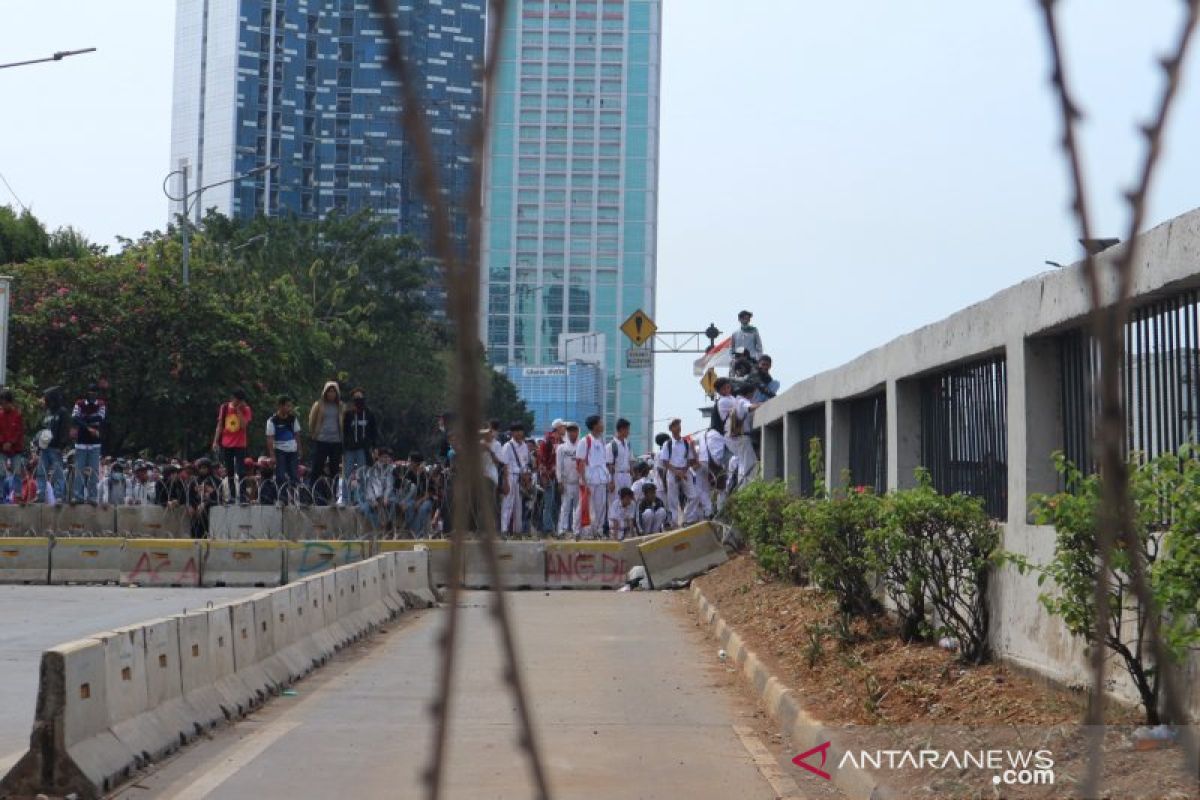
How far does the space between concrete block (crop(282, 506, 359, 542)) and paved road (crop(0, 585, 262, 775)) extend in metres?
1.99

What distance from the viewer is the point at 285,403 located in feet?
79.7

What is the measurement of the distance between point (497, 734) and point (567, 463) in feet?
51.1

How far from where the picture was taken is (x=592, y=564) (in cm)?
2438

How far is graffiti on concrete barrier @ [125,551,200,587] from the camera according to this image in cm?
2386

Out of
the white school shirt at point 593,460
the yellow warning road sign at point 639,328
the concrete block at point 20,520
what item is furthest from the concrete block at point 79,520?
the yellow warning road sign at point 639,328

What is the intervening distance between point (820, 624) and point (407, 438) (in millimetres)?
65930

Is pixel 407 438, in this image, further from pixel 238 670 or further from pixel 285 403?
pixel 238 670

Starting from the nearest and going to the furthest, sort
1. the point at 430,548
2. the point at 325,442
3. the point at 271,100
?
the point at 430,548 < the point at 325,442 < the point at 271,100

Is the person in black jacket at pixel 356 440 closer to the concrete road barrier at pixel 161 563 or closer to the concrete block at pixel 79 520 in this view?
the concrete road barrier at pixel 161 563

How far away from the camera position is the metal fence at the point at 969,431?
38.8 ft

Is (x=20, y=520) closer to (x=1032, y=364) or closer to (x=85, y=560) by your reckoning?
(x=85, y=560)

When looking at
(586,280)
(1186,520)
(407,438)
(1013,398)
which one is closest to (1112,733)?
(1186,520)

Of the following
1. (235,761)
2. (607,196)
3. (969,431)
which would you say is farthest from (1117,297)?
(607,196)

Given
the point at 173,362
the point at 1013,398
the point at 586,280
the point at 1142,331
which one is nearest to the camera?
the point at 1142,331
